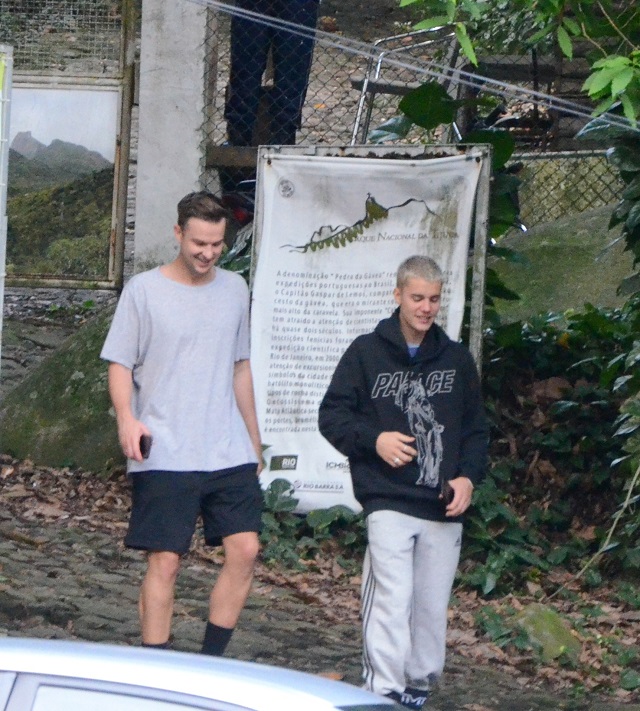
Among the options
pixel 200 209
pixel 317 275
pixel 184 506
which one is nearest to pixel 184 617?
pixel 184 506

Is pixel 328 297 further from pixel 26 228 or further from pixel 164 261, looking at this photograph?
pixel 26 228

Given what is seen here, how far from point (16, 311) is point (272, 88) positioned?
301 cm

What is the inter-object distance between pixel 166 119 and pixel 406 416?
13.8ft

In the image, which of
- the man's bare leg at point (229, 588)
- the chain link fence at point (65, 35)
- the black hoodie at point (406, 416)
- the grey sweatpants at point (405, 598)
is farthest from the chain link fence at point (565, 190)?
the man's bare leg at point (229, 588)

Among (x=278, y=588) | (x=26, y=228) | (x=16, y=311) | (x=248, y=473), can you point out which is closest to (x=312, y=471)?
(x=278, y=588)

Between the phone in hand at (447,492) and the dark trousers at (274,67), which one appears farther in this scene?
the dark trousers at (274,67)

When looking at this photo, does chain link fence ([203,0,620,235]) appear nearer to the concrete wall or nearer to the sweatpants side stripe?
the concrete wall

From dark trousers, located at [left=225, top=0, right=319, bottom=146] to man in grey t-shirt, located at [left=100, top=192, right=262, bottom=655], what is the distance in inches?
154

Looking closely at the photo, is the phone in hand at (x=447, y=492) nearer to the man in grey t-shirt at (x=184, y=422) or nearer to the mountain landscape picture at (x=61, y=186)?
the man in grey t-shirt at (x=184, y=422)

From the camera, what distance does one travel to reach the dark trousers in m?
8.94

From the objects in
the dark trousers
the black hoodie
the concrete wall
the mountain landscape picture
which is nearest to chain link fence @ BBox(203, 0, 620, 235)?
the dark trousers

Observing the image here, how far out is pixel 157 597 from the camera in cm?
508

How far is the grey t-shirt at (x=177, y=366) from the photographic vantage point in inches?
200

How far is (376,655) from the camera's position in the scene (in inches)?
196
